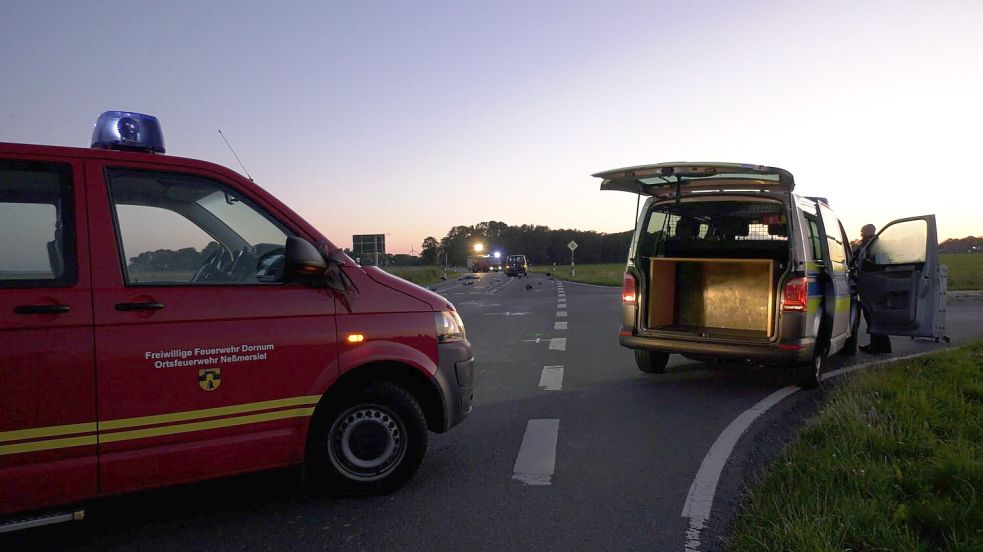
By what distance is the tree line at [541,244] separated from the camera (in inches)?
5192

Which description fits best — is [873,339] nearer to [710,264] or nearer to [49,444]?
[710,264]

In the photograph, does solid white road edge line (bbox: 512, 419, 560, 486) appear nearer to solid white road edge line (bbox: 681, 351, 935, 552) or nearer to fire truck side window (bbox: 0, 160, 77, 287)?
solid white road edge line (bbox: 681, 351, 935, 552)

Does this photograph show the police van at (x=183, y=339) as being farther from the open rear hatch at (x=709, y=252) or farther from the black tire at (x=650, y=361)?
the black tire at (x=650, y=361)

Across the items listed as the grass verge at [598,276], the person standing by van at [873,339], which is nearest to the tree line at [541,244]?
the grass verge at [598,276]

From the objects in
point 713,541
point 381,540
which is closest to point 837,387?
point 713,541

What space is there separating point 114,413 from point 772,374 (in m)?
7.02

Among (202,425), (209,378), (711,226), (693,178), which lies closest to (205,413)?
(202,425)

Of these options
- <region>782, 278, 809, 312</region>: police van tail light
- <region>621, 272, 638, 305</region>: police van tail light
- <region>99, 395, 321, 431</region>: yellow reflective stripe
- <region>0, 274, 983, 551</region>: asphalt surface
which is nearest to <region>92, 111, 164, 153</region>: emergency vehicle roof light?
<region>99, 395, 321, 431</region>: yellow reflective stripe

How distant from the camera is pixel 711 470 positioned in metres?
4.32

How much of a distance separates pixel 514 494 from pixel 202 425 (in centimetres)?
181

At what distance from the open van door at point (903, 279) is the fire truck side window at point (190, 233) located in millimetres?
7819

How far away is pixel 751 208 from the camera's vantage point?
7.36m

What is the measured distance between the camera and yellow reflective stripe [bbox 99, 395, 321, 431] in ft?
10.3

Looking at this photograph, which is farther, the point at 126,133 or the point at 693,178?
the point at 693,178
